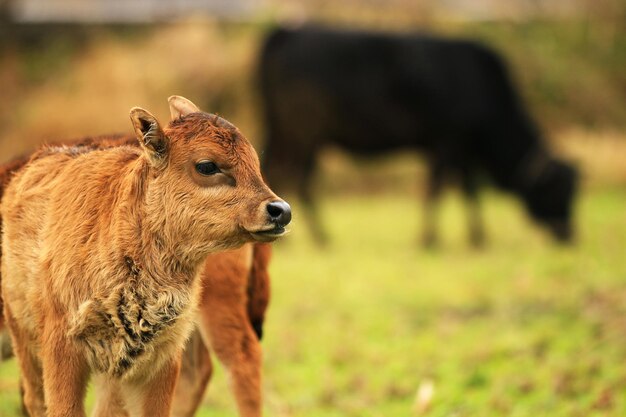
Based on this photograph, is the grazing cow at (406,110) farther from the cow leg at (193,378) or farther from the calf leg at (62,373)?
the calf leg at (62,373)

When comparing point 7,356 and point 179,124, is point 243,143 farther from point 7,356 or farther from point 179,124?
point 7,356

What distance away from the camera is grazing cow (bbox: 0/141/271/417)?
5.78 meters

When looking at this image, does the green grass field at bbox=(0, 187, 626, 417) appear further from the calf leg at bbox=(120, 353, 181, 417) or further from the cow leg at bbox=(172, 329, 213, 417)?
the calf leg at bbox=(120, 353, 181, 417)

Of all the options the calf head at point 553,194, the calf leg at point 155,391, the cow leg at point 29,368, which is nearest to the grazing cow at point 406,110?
the calf head at point 553,194

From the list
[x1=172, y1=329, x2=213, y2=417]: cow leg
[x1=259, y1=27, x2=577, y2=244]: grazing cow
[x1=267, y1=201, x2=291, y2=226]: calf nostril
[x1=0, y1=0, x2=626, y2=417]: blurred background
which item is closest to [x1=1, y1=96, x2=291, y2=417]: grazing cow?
[x1=267, y1=201, x2=291, y2=226]: calf nostril

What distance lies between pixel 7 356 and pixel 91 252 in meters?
1.76

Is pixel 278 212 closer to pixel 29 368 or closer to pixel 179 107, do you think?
pixel 179 107

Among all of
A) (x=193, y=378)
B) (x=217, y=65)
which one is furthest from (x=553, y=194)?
(x=193, y=378)

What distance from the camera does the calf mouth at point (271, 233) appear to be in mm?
4891

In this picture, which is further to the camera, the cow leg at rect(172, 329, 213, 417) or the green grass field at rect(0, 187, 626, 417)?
the green grass field at rect(0, 187, 626, 417)

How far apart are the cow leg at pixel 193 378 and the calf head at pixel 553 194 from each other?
10370mm

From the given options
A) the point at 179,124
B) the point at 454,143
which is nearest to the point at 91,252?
the point at 179,124

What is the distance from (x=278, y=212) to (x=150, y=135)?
707 millimetres

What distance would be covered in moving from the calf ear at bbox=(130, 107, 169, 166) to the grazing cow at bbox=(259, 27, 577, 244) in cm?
1137
